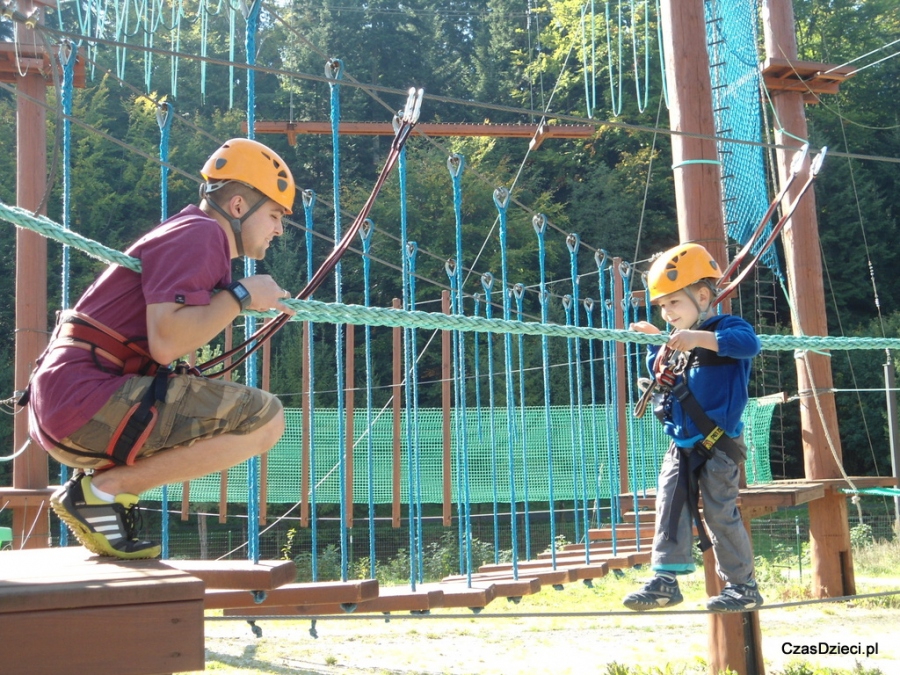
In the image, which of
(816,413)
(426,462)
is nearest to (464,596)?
(816,413)

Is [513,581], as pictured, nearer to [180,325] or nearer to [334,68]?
[334,68]

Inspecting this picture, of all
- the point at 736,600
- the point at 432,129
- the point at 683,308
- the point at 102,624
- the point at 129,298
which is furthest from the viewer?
the point at 432,129

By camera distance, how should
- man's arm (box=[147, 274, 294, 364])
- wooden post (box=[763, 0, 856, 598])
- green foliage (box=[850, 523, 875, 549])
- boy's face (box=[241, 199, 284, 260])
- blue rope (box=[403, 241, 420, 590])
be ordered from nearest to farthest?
man's arm (box=[147, 274, 294, 364])
boy's face (box=[241, 199, 284, 260])
blue rope (box=[403, 241, 420, 590])
wooden post (box=[763, 0, 856, 598])
green foliage (box=[850, 523, 875, 549])

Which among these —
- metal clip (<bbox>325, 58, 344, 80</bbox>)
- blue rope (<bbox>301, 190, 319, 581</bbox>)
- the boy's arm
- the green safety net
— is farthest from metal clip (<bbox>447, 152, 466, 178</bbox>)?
the green safety net

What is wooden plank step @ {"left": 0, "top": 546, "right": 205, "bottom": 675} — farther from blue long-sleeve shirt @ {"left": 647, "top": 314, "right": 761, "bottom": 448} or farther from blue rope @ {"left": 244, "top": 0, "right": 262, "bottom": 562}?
blue long-sleeve shirt @ {"left": 647, "top": 314, "right": 761, "bottom": 448}

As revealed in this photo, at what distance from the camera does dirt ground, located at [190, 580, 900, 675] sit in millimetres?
5402

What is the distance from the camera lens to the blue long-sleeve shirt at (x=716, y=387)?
307 centimetres

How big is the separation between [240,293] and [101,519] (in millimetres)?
514

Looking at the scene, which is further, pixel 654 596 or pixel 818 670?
pixel 818 670

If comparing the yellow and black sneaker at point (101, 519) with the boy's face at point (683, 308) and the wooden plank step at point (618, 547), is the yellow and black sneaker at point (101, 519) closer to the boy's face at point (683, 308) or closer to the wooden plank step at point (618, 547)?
the boy's face at point (683, 308)

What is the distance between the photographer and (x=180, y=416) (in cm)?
205

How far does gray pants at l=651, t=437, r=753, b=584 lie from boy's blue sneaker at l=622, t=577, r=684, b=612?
0.18 ft

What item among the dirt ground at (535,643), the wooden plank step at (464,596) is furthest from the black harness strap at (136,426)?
the dirt ground at (535,643)

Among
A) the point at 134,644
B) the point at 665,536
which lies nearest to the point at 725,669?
the point at 665,536
